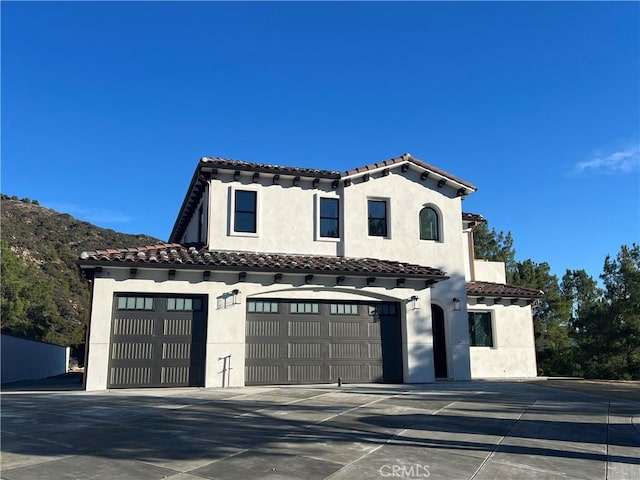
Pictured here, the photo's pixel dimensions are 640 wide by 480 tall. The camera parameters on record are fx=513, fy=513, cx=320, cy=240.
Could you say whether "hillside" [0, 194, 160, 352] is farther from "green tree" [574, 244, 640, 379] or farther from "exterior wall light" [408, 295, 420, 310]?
"green tree" [574, 244, 640, 379]

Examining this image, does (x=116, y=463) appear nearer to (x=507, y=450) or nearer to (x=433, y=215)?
(x=507, y=450)

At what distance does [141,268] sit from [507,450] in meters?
11.2

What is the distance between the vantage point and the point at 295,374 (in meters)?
16.2

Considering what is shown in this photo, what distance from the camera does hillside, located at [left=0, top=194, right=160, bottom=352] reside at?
38.5 m

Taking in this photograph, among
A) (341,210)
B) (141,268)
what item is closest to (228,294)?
(141,268)

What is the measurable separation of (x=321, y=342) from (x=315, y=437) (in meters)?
8.80

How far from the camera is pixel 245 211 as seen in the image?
1836 centimetres

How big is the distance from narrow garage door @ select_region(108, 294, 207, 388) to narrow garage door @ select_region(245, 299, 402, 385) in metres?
1.65

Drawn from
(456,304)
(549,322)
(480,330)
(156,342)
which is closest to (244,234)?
(156,342)

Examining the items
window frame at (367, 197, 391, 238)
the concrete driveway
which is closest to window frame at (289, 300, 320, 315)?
window frame at (367, 197, 391, 238)

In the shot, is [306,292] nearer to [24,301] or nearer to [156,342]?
[156,342]

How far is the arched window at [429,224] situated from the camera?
20.3 meters

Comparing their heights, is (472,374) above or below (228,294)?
below

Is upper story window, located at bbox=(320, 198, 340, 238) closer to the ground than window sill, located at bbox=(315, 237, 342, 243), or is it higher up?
higher up
